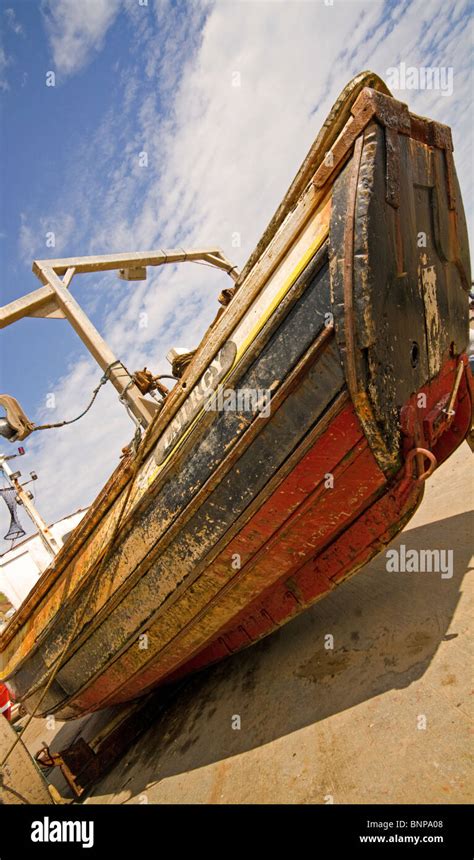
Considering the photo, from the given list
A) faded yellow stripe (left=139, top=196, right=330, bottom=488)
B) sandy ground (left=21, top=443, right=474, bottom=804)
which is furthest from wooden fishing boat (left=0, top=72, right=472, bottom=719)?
sandy ground (left=21, top=443, right=474, bottom=804)

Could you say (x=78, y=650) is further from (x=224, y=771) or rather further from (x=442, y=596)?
(x=442, y=596)

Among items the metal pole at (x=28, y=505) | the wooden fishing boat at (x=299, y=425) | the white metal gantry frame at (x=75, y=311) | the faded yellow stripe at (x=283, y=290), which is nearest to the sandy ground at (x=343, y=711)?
the wooden fishing boat at (x=299, y=425)

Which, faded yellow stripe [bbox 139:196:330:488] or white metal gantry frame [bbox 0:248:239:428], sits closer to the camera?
faded yellow stripe [bbox 139:196:330:488]

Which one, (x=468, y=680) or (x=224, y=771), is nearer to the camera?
(x=468, y=680)

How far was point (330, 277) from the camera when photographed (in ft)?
7.23

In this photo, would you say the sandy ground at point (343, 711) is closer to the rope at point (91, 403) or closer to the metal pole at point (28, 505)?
the rope at point (91, 403)

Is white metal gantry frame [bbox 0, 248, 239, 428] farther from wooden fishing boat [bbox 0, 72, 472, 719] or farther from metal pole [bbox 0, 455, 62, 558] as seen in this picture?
metal pole [bbox 0, 455, 62, 558]

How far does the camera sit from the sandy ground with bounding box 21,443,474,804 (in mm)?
1939

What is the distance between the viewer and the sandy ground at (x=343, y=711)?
1.94m

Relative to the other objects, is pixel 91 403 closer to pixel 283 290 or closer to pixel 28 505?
pixel 283 290

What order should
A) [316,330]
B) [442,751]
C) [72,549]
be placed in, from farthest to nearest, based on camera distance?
[72,549]
[316,330]
[442,751]

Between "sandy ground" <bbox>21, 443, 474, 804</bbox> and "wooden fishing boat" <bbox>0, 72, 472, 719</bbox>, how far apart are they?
39cm
